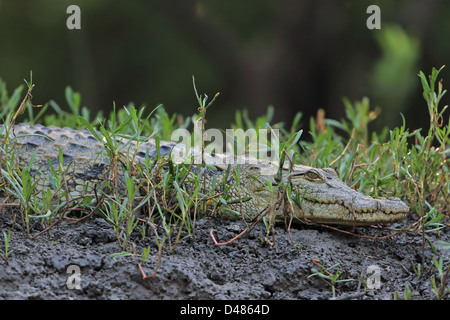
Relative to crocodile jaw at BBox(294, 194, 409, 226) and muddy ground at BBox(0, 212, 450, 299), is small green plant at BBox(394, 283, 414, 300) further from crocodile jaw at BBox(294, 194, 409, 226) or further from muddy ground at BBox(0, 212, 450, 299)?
crocodile jaw at BBox(294, 194, 409, 226)

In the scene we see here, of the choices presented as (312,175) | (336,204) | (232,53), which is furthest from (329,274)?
(232,53)

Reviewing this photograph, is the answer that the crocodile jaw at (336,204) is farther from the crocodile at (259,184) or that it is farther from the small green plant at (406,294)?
the small green plant at (406,294)

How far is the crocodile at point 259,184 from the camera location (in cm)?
306

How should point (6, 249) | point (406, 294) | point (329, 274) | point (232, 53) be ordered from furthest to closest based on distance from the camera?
point (232, 53) < point (329, 274) < point (6, 249) < point (406, 294)

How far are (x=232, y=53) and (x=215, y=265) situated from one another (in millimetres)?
7731

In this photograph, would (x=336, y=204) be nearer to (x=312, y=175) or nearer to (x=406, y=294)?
(x=312, y=175)

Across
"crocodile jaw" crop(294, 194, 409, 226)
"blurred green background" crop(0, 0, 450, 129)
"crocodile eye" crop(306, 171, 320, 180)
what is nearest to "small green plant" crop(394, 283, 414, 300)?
"crocodile jaw" crop(294, 194, 409, 226)

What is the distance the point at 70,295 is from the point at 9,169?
0.78 meters

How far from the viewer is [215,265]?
9.13 feet

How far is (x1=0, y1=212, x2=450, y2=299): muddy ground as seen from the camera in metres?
2.56

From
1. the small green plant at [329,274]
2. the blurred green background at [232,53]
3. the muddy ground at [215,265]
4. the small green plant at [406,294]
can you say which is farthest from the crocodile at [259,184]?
the blurred green background at [232,53]

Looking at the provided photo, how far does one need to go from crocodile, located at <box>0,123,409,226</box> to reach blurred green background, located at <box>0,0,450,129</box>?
570 centimetres
